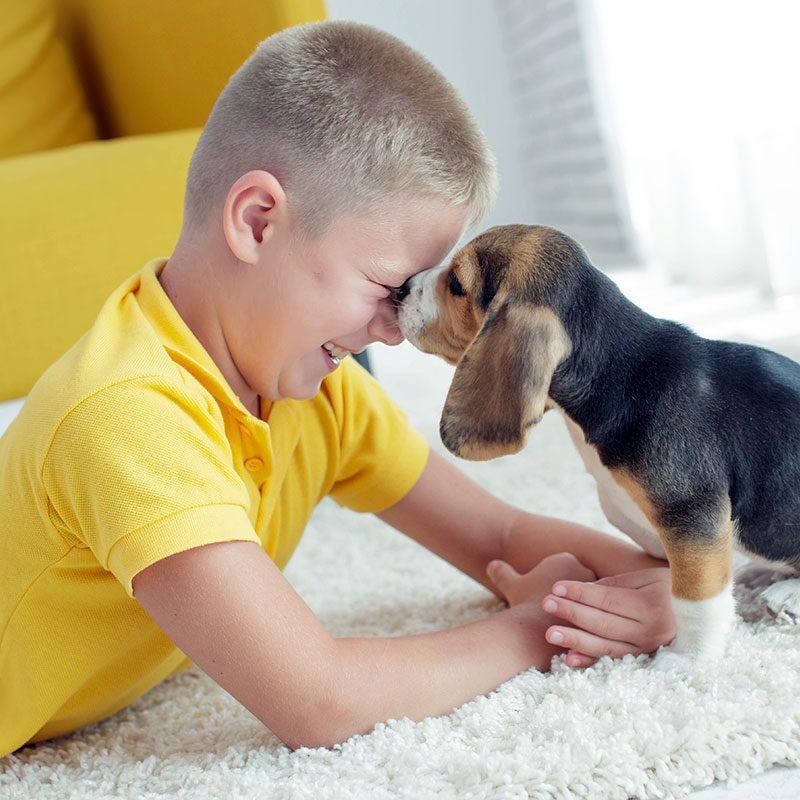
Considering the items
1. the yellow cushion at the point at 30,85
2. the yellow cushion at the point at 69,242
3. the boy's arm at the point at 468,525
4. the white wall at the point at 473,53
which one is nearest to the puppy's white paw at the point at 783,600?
the boy's arm at the point at 468,525

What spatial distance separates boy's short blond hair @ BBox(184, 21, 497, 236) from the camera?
3.72ft

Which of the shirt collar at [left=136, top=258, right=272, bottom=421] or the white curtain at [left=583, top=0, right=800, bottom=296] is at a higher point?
the shirt collar at [left=136, top=258, right=272, bottom=421]

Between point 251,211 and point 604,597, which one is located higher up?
point 251,211

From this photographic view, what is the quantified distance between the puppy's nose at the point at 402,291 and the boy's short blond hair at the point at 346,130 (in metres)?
0.09

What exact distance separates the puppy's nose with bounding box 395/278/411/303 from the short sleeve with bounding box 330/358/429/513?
0.26 meters

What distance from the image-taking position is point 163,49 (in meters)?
2.13

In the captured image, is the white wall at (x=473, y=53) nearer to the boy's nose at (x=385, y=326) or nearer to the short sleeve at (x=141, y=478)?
the boy's nose at (x=385, y=326)

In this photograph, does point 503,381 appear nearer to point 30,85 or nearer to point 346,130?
point 346,130

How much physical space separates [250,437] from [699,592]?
0.49m

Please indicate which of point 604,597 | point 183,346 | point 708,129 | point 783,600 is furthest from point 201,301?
point 708,129

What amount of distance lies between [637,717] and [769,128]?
6.28 ft

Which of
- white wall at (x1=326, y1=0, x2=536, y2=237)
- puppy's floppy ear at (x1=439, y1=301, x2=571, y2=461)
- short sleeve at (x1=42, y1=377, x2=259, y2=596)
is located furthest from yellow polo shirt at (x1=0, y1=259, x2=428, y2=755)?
white wall at (x1=326, y1=0, x2=536, y2=237)

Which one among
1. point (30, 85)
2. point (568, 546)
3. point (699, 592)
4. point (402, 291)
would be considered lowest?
point (568, 546)

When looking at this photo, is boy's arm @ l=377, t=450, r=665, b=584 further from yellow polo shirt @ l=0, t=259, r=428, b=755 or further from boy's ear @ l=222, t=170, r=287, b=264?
boy's ear @ l=222, t=170, r=287, b=264
